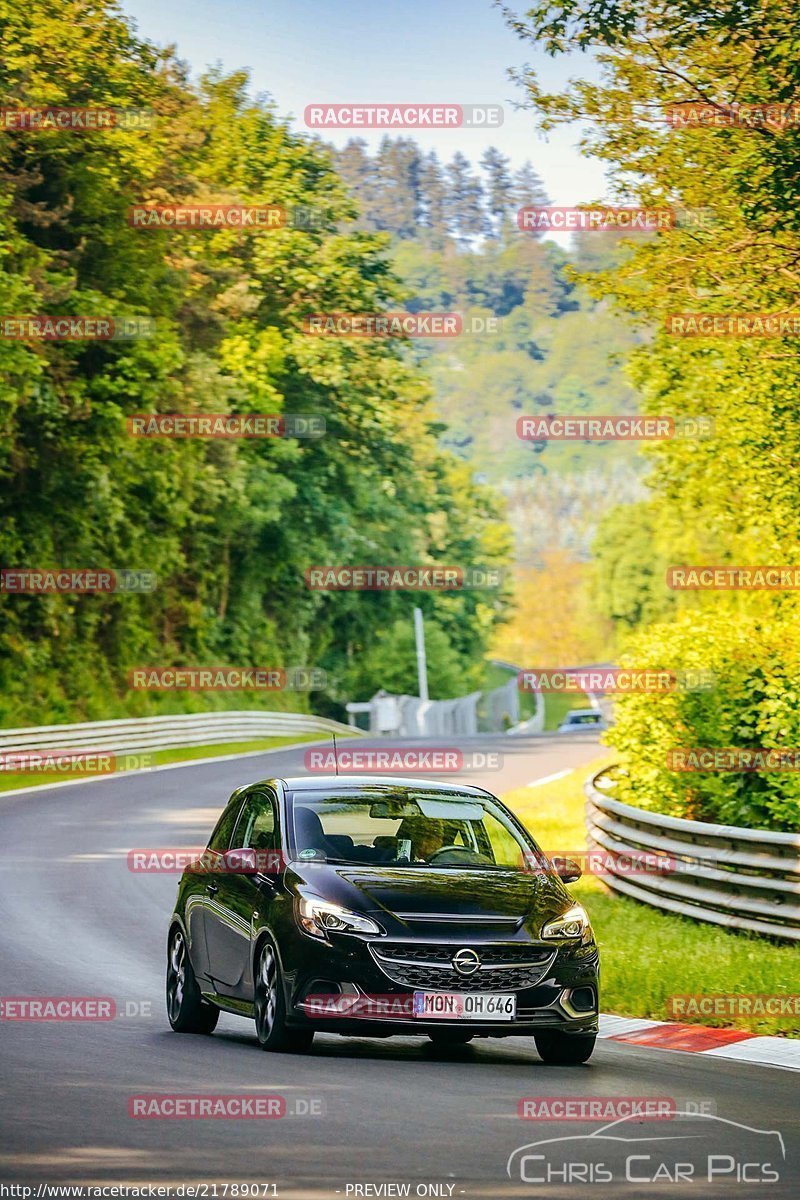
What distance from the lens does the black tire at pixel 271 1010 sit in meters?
10.6

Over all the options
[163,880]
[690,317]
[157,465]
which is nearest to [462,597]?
[157,465]

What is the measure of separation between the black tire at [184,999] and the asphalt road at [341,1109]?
0.52 feet

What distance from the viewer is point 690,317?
31891 millimetres

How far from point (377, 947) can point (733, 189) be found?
19.1 meters

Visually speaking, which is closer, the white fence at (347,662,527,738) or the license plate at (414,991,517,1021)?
the license plate at (414,991,517,1021)

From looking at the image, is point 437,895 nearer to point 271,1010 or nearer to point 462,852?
point 462,852

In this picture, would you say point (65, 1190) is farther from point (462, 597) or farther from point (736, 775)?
point (462, 597)

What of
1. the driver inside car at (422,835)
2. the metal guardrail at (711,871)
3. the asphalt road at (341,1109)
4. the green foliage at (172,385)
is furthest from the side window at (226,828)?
the green foliage at (172,385)

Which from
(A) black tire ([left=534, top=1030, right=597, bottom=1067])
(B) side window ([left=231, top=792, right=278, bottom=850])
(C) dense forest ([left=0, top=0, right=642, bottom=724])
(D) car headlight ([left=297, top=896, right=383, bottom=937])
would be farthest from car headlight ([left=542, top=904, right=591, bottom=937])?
(C) dense forest ([left=0, top=0, right=642, bottom=724])

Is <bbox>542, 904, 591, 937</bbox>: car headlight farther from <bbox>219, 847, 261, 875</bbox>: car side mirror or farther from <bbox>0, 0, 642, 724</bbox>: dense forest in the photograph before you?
<bbox>0, 0, 642, 724</bbox>: dense forest

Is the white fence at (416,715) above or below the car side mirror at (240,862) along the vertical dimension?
below

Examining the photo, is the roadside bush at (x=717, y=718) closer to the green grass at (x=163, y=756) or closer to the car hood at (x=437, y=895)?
the car hood at (x=437, y=895)

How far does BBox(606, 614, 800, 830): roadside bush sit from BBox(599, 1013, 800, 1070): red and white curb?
473 cm

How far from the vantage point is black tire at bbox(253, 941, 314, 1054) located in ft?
34.7
